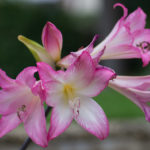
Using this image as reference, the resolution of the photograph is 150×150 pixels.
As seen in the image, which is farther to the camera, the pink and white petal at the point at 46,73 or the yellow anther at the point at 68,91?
the yellow anther at the point at 68,91

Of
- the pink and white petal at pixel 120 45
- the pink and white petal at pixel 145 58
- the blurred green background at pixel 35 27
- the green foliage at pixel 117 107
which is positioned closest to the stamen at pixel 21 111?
the pink and white petal at pixel 120 45

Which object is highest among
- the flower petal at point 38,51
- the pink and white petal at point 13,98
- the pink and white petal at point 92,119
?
the flower petal at point 38,51

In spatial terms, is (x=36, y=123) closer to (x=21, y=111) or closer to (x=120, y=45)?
(x=21, y=111)

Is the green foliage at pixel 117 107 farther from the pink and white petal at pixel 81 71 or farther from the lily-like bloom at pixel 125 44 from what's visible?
the pink and white petal at pixel 81 71

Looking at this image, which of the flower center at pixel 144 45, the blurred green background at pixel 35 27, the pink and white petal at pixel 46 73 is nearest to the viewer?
the pink and white petal at pixel 46 73

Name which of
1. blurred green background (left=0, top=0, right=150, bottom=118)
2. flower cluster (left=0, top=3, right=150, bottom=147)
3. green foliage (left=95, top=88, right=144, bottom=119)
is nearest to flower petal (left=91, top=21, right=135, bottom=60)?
flower cluster (left=0, top=3, right=150, bottom=147)

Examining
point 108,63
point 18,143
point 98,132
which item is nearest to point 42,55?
point 98,132

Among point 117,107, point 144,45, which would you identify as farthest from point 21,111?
point 117,107
